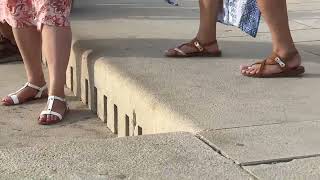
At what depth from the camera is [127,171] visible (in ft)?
8.61

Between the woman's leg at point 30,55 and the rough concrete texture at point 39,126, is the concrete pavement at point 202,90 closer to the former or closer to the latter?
the rough concrete texture at point 39,126

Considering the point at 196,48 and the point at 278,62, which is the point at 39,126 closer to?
the point at 196,48

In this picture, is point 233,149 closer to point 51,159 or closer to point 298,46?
point 51,159

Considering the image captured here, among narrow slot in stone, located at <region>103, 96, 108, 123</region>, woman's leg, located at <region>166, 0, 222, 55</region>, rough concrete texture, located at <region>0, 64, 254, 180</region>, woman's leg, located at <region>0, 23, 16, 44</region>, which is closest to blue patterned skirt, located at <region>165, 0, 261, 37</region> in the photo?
woman's leg, located at <region>166, 0, 222, 55</region>

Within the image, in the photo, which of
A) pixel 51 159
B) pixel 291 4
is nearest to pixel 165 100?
pixel 51 159

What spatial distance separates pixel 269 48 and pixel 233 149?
2.43m

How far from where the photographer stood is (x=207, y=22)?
464 centimetres

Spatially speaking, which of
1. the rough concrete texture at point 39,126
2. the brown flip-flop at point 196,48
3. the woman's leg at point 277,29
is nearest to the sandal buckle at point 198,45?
the brown flip-flop at point 196,48

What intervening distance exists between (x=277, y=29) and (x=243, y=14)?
2.06 ft

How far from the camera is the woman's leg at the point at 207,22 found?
15.1 feet

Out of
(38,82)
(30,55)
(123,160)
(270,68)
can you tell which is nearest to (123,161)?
(123,160)

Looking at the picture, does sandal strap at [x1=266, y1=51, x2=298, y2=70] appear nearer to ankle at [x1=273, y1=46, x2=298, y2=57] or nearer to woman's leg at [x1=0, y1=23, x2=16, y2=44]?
ankle at [x1=273, y1=46, x2=298, y2=57]

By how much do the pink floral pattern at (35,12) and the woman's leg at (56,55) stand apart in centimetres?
5

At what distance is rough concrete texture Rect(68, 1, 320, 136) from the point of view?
3.36 m
